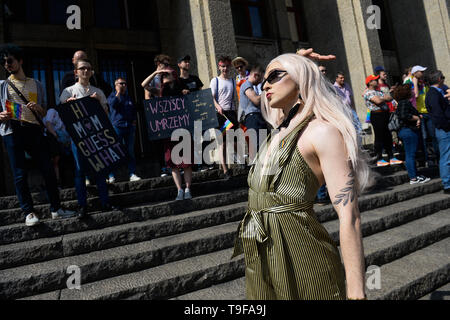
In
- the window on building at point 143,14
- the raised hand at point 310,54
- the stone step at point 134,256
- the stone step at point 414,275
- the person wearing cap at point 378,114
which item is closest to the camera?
the raised hand at point 310,54

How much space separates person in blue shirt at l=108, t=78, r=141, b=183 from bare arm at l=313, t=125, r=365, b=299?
15.2 ft

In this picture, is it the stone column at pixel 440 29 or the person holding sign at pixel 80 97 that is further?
the stone column at pixel 440 29

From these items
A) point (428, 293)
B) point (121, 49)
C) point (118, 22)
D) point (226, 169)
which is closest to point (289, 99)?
point (428, 293)

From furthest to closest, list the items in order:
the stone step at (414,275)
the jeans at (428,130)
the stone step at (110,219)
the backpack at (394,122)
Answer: the jeans at (428,130) < the backpack at (394,122) < the stone step at (110,219) < the stone step at (414,275)

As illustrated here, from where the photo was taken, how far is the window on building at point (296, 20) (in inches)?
493

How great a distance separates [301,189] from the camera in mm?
1424

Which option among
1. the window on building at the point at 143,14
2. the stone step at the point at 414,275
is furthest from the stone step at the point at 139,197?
the window on building at the point at 143,14

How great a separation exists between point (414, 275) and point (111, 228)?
3.43 metres

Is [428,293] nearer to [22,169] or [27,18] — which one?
[22,169]

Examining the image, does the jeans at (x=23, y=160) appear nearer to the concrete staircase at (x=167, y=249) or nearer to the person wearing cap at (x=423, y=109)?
the concrete staircase at (x=167, y=249)

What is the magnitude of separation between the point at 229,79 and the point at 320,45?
7.21 metres

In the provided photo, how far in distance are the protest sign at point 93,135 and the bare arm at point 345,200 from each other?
3641 millimetres

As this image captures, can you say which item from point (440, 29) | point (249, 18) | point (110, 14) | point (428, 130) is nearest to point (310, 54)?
point (428, 130)

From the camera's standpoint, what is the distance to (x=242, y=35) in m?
11.5
